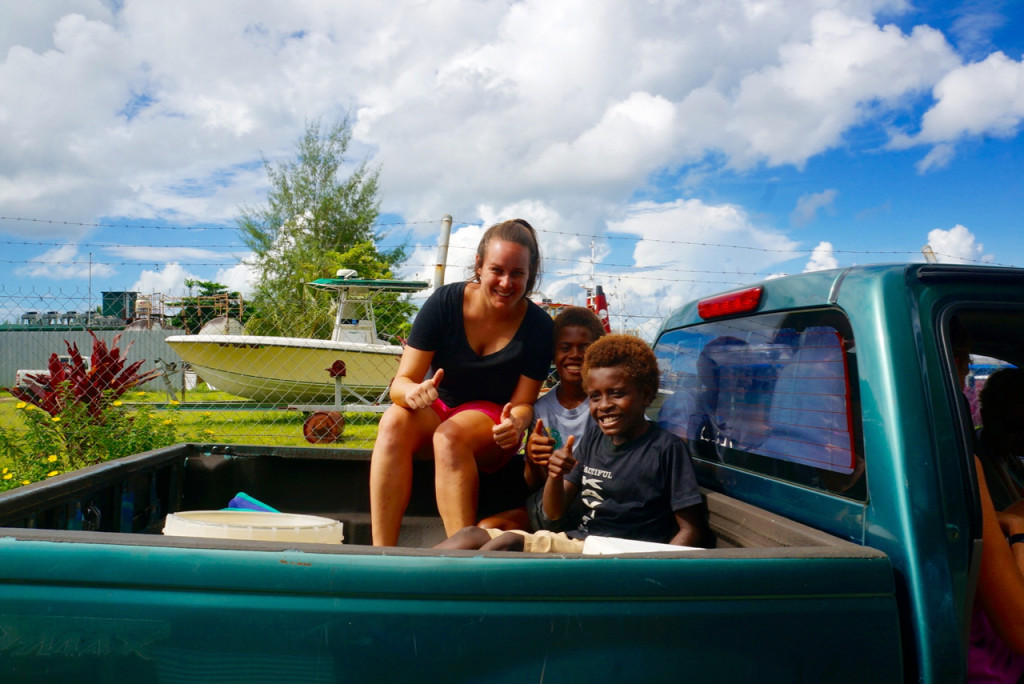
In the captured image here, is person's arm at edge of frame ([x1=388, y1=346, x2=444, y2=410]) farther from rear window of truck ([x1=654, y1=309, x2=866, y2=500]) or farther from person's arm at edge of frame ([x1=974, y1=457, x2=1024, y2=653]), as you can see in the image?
person's arm at edge of frame ([x1=974, y1=457, x2=1024, y2=653])

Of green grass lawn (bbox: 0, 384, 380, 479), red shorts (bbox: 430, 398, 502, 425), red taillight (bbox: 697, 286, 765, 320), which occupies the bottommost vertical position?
green grass lawn (bbox: 0, 384, 380, 479)

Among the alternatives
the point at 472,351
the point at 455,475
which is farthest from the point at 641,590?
the point at 472,351

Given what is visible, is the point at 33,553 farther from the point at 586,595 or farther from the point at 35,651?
the point at 586,595

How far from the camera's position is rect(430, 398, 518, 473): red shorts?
265cm

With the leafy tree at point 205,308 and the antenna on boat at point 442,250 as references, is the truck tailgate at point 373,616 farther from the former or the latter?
the leafy tree at point 205,308

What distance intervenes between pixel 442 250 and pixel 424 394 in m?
3.38

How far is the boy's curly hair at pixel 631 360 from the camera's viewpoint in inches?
87.8

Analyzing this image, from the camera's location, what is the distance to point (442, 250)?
5.64 metres

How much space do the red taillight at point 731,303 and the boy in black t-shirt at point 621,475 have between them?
9.1 inches

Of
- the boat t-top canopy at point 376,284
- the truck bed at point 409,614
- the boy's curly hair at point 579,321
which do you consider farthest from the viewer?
the boat t-top canopy at point 376,284

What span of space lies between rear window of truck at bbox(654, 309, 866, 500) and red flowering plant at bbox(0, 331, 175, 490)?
4.03 metres

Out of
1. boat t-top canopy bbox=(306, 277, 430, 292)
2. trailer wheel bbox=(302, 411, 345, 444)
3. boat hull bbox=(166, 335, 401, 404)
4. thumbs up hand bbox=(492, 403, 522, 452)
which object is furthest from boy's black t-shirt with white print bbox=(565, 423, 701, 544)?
boat hull bbox=(166, 335, 401, 404)

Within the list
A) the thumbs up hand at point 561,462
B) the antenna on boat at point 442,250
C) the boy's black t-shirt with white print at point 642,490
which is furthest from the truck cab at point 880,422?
the antenna on boat at point 442,250

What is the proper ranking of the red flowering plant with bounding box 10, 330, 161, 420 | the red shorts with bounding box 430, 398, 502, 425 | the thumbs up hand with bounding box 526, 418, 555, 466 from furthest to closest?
1. the red flowering plant with bounding box 10, 330, 161, 420
2. the red shorts with bounding box 430, 398, 502, 425
3. the thumbs up hand with bounding box 526, 418, 555, 466
